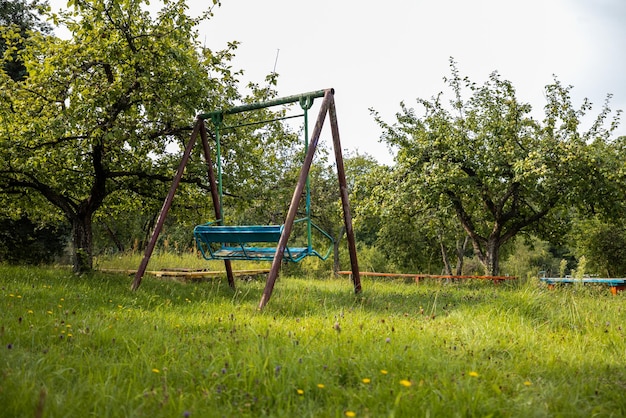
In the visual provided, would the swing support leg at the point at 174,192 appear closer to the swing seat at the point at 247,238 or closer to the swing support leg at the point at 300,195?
the swing seat at the point at 247,238

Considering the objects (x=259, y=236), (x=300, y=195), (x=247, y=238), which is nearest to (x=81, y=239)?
(x=247, y=238)

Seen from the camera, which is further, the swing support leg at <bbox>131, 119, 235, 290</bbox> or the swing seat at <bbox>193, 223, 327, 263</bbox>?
the swing support leg at <bbox>131, 119, 235, 290</bbox>

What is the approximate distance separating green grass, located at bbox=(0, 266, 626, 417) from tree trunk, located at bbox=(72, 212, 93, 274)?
10.3ft

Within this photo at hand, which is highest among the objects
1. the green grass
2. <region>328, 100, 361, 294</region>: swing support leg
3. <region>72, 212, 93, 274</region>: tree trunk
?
<region>328, 100, 361, 294</region>: swing support leg

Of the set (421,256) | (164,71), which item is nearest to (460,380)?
(164,71)

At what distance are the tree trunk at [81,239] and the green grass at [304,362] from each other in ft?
10.3

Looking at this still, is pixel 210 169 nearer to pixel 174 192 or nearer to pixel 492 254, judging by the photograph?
pixel 174 192

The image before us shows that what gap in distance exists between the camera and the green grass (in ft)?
7.35

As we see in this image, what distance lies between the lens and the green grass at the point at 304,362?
88.2 inches

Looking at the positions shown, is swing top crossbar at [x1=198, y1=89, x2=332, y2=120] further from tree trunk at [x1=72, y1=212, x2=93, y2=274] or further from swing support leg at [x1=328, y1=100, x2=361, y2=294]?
tree trunk at [x1=72, y1=212, x2=93, y2=274]

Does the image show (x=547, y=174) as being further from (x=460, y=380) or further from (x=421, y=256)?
(x=421, y=256)

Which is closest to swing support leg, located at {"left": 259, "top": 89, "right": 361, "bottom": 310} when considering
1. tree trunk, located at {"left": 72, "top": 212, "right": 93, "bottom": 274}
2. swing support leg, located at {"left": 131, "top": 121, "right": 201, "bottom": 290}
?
swing support leg, located at {"left": 131, "top": 121, "right": 201, "bottom": 290}

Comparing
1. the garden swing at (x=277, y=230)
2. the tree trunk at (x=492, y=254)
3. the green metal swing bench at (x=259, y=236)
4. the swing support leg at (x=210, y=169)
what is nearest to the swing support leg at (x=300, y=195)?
the garden swing at (x=277, y=230)

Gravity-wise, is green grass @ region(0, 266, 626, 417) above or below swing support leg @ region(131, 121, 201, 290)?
below
